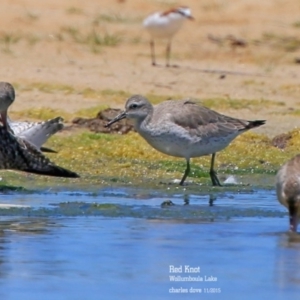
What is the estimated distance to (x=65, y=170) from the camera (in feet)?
36.2

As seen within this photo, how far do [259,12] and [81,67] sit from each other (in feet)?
20.6

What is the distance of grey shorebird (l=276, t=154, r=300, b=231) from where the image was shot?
8.76 meters

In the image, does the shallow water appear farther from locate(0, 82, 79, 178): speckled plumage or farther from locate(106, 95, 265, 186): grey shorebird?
locate(106, 95, 265, 186): grey shorebird

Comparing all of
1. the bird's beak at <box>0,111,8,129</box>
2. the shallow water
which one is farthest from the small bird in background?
the shallow water

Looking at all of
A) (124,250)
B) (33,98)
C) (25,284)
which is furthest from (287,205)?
(33,98)

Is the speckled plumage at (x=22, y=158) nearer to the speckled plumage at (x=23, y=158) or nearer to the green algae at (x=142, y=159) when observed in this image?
the speckled plumage at (x=23, y=158)

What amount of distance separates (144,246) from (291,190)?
1.15 m

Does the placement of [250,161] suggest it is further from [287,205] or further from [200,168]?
[287,205]

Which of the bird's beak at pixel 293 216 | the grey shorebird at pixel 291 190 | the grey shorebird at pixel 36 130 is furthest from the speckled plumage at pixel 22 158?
the bird's beak at pixel 293 216

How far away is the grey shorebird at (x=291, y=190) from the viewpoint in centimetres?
876

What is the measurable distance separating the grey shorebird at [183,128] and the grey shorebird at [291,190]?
220 centimetres

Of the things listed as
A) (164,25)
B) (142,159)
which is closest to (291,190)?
(142,159)

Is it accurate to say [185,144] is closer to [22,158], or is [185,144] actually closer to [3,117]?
[22,158]

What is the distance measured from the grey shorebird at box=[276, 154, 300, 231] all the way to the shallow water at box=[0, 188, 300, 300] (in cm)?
15
